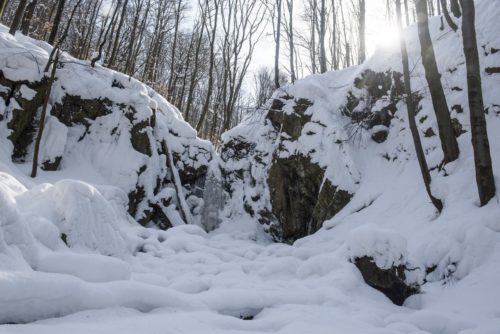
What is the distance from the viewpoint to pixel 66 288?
2.55 meters

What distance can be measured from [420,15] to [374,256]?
4.22 metres

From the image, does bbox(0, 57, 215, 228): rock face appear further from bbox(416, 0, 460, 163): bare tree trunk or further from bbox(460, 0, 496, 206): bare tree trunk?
bbox(460, 0, 496, 206): bare tree trunk

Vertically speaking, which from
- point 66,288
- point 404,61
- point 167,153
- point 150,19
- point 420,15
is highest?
point 150,19

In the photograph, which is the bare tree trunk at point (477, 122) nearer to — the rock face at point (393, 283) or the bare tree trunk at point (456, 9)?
the rock face at point (393, 283)

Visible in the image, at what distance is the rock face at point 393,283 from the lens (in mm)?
4316

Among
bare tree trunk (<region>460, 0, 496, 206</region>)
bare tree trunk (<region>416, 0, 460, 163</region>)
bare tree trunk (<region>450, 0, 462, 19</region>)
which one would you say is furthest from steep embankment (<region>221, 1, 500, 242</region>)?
bare tree trunk (<region>460, 0, 496, 206</region>)

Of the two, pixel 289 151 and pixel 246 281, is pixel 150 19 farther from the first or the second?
pixel 246 281

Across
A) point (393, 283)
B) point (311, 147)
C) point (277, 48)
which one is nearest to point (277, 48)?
point (277, 48)

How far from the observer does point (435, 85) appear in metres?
5.93

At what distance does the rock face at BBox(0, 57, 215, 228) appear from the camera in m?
9.30

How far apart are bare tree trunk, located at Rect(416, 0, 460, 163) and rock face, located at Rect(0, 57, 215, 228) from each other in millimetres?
7684

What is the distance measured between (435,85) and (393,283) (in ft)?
11.4

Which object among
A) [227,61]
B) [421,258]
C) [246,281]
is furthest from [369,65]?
[227,61]

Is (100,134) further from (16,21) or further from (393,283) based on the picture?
(393,283)
